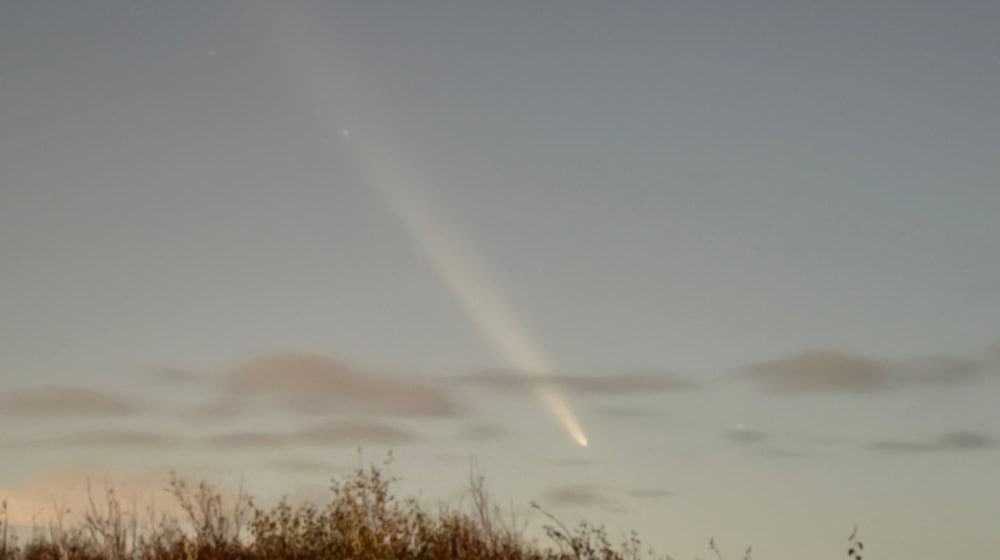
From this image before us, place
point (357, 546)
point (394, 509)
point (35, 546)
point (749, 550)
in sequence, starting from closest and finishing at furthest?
point (357, 546), point (749, 550), point (394, 509), point (35, 546)

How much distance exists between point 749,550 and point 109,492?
1344cm

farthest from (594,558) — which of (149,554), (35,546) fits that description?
(35,546)

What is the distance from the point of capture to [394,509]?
78.5 ft

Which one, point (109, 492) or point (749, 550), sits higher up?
point (109, 492)

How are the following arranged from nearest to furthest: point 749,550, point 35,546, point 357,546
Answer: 1. point 357,546
2. point 749,550
3. point 35,546

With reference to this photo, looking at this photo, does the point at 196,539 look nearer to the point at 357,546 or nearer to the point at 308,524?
the point at 308,524

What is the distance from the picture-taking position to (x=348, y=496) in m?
24.0

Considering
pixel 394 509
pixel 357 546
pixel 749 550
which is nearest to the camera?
pixel 357 546

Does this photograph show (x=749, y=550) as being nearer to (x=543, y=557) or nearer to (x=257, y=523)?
(x=543, y=557)

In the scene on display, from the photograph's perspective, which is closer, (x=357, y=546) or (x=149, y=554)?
(x=357, y=546)

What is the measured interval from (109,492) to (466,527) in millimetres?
7699

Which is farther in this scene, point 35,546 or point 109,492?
point 35,546

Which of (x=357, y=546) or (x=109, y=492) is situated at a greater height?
(x=109, y=492)

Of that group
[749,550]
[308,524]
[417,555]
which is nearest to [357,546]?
[417,555]
